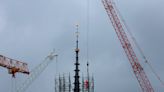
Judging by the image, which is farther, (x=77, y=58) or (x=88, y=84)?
(x=88, y=84)

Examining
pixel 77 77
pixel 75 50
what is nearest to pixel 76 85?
pixel 77 77

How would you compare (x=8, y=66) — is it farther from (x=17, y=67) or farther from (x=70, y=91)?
(x=70, y=91)

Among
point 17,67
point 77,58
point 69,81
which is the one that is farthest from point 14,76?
Answer: point 77,58

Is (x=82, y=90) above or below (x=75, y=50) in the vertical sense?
below

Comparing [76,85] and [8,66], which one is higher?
[8,66]

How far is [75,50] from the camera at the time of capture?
18400 centimetres

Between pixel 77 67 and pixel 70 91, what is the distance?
2713cm

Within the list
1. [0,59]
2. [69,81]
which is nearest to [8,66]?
[0,59]


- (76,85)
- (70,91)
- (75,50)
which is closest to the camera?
(76,85)

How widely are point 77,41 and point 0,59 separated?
32.1 m

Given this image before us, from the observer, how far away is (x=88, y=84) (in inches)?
7815

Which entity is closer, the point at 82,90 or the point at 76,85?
the point at 76,85

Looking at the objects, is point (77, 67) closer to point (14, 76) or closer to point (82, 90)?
point (82, 90)

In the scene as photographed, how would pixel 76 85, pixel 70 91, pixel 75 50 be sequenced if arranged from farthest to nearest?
pixel 70 91
pixel 75 50
pixel 76 85
